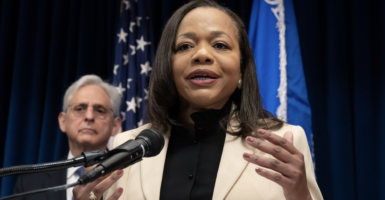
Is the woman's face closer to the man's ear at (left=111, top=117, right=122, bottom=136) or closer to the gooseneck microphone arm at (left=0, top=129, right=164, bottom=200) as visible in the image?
the gooseneck microphone arm at (left=0, top=129, right=164, bottom=200)

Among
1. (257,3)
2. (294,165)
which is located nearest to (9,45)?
(257,3)

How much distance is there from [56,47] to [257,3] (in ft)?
5.96

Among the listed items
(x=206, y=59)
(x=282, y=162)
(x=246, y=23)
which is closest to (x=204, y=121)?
(x=206, y=59)

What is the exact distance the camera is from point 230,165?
1285mm

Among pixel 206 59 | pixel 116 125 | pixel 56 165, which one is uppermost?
pixel 206 59

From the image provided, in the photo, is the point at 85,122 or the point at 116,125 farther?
the point at 116,125

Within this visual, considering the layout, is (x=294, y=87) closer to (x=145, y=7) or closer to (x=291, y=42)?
(x=291, y=42)

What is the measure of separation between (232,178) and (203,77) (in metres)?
0.41

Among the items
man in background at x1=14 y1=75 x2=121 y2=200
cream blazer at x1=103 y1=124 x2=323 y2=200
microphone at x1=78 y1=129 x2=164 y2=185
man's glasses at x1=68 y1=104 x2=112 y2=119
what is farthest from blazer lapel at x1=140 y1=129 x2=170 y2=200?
man's glasses at x1=68 y1=104 x2=112 y2=119

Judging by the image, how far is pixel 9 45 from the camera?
3.20m

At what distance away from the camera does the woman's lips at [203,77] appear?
1.37 meters

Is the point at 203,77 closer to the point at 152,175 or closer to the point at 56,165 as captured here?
the point at 152,175

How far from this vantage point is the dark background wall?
2.36m

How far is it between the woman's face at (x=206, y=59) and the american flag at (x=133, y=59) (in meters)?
1.43
